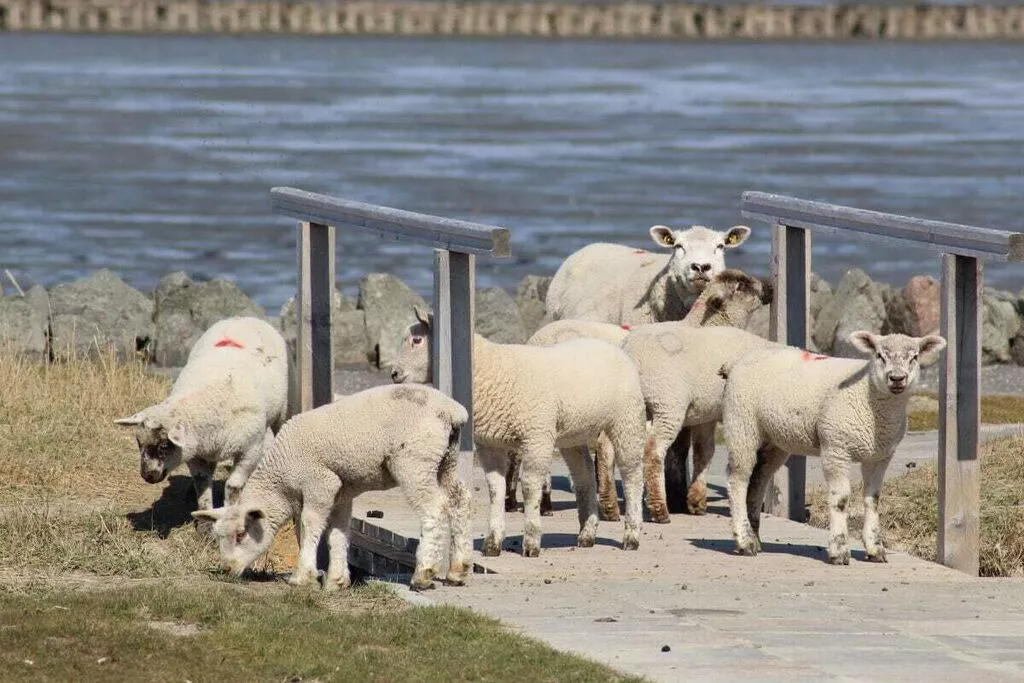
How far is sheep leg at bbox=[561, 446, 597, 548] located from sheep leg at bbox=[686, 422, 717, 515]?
1.43 metres

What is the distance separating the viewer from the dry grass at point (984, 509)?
13.1 metres

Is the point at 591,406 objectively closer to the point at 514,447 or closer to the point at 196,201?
the point at 514,447

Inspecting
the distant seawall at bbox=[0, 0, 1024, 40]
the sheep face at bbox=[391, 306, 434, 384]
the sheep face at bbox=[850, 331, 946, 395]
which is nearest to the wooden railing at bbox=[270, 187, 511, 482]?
the sheep face at bbox=[391, 306, 434, 384]

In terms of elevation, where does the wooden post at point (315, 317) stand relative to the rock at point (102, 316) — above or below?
above

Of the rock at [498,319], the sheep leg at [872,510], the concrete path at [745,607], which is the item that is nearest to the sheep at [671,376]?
the concrete path at [745,607]

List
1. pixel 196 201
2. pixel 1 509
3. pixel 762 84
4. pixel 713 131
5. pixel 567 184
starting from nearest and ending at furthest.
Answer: pixel 1 509, pixel 196 201, pixel 567 184, pixel 713 131, pixel 762 84

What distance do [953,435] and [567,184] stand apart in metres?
27.3

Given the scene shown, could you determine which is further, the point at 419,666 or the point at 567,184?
the point at 567,184

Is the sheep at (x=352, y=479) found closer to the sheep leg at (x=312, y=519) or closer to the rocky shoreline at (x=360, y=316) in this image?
the sheep leg at (x=312, y=519)

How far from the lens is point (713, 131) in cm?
4972

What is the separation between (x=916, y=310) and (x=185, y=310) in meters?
7.72

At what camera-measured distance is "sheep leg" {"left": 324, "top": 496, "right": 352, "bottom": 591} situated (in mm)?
11060

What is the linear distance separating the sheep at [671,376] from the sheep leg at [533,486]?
148 centimetres

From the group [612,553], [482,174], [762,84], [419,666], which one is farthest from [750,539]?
[762,84]
